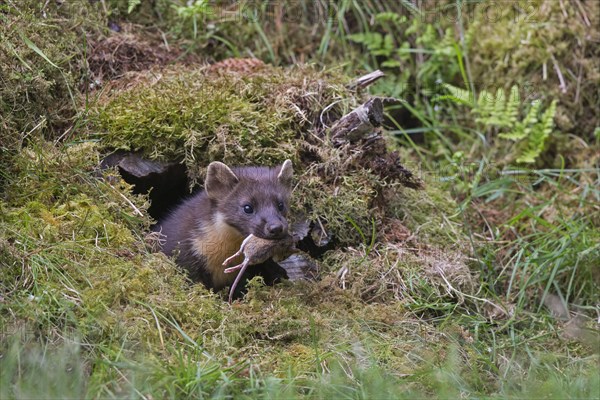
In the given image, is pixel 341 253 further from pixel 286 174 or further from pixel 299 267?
pixel 286 174

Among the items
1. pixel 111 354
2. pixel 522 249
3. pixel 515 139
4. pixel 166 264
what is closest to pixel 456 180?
A: pixel 515 139

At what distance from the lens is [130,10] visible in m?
8.73

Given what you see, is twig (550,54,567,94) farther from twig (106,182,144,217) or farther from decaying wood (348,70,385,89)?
twig (106,182,144,217)

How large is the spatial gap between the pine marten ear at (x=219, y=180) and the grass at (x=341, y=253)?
1.53 feet

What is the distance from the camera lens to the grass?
518 cm

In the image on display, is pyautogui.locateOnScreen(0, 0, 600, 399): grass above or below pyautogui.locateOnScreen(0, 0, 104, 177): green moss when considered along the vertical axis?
below

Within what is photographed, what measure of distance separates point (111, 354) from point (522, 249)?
4.31m

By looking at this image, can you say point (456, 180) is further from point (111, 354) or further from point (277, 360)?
point (111, 354)

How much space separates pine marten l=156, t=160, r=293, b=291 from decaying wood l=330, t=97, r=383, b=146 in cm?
84

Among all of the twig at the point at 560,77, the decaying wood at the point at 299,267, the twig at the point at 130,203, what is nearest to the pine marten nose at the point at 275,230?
the decaying wood at the point at 299,267

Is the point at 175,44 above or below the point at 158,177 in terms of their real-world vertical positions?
above

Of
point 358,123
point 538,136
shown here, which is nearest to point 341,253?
point 358,123

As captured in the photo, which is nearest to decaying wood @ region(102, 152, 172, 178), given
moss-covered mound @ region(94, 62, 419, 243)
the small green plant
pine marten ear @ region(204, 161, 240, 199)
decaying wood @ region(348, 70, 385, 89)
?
moss-covered mound @ region(94, 62, 419, 243)

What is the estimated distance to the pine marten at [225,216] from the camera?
684 cm
